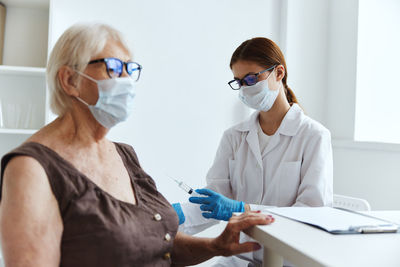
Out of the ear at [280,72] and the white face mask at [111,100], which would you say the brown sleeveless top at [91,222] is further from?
the ear at [280,72]

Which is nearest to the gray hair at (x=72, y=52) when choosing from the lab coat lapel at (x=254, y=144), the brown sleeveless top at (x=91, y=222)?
the brown sleeveless top at (x=91, y=222)

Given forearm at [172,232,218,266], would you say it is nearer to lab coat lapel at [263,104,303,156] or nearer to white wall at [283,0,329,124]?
lab coat lapel at [263,104,303,156]


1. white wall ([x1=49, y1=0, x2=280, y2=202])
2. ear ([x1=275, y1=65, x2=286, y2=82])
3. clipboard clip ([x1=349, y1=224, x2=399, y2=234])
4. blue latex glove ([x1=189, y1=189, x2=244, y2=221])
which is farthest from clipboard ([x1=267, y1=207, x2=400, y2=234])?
white wall ([x1=49, y1=0, x2=280, y2=202])

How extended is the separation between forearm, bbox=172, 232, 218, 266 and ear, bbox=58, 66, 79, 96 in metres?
0.54

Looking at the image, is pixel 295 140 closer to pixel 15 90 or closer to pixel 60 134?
pixel 60 134

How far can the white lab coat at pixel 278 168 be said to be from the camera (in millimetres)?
1650

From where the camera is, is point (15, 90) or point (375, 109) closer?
point (15, 90)

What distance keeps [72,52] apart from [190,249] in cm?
67

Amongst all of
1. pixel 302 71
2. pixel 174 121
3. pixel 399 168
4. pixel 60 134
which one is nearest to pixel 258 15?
pixel 302 71

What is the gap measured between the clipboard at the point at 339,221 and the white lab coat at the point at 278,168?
1.29 feet

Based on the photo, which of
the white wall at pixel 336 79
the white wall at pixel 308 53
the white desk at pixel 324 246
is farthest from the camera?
the white wall at pixel 308 53

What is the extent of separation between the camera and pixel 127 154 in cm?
131

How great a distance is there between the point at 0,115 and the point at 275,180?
142cm

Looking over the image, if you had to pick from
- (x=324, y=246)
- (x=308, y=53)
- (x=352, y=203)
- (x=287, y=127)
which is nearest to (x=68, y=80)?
(x=324, y=246)
